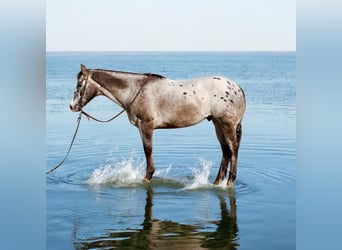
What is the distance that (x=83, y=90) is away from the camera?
6.73m

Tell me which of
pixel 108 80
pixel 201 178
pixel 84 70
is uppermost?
pixel 84 70

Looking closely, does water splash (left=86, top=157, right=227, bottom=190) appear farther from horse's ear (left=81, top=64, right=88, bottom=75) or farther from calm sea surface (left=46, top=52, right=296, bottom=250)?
horse's ear (left=81, top=64, right=88, bottom=75)

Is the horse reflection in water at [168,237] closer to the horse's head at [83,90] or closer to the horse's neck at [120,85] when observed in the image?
the horse's neck at [120,85]

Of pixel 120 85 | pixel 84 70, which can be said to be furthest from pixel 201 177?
pixel 84 70

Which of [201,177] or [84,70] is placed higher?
[84,70]

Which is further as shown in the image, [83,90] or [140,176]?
[140,176]

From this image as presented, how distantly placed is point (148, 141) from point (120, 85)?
668mm

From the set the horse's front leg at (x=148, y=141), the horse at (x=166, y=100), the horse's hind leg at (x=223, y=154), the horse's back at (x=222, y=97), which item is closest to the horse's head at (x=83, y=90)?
the horse at (x=166, y=100)

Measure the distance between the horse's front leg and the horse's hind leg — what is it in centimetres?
70

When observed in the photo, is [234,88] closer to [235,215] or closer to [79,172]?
[235,215]

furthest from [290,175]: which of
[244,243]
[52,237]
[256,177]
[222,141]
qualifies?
[52,237]

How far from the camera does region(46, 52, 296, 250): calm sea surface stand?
571 cm

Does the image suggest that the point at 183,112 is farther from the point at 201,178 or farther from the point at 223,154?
the point at 201,178

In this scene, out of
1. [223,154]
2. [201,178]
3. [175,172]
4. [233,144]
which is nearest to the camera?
[233,144]
